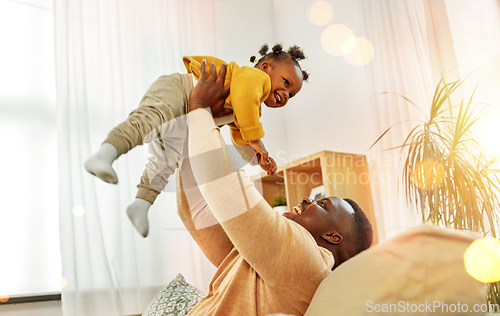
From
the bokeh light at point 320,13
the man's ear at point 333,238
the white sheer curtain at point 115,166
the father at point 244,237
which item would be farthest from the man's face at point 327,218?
the bokeh light at point 320,13

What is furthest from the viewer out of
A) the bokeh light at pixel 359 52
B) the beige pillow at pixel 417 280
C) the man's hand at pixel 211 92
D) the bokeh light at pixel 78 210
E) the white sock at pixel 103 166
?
the bokeh light at pixel 359 52

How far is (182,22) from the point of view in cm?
281

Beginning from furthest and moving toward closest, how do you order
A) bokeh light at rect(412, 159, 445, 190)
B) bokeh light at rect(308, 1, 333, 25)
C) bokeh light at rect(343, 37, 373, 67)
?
bokeh light at rect(308, 1, 333, 25), bokeh light at rect(343, 37, 373, 67), bokeh light at rect(412, 159, 445, 190)

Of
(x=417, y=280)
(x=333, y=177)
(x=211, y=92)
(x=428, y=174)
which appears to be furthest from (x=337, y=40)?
(x=417, y=280)

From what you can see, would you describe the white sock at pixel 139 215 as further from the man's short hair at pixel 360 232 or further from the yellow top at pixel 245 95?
the man's short hair at pixel 360 232

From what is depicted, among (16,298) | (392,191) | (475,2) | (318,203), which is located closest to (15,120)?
(16,298)

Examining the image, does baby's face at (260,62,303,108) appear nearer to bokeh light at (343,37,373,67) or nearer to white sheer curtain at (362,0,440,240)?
white sheer curtain at (362,0,440,240)

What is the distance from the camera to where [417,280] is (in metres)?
0.46

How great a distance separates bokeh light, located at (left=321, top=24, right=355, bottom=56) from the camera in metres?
2.51

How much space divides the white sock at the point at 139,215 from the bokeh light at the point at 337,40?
2142 mm

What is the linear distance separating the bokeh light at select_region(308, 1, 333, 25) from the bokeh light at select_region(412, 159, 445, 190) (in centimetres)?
171

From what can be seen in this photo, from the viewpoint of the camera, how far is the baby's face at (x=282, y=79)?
1.20 meters

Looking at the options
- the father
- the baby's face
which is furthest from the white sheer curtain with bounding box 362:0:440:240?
the father

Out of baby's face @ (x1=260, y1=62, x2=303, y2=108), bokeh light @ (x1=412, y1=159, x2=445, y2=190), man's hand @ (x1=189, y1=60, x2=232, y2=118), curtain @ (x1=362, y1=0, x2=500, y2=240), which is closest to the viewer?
man's hand @ (x1=189, y1=60, x2=232, y2=118)
